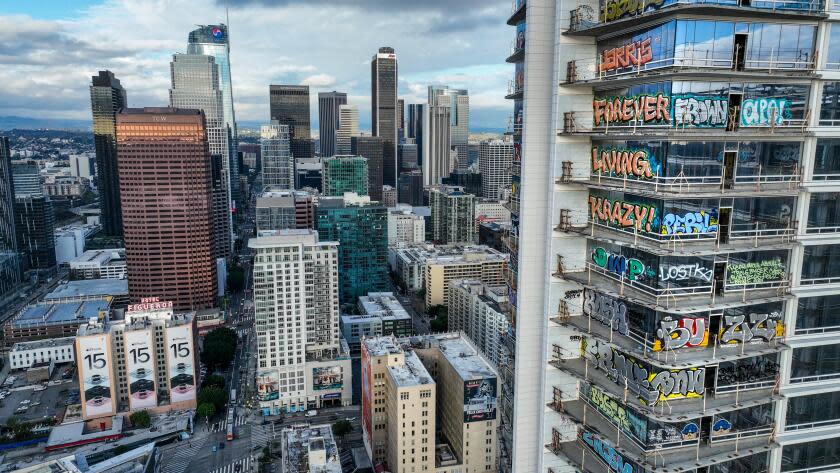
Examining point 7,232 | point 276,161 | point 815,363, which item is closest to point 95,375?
point 815,363

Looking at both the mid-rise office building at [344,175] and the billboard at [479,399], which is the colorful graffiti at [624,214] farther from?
the mid-rise office building at [344,175]

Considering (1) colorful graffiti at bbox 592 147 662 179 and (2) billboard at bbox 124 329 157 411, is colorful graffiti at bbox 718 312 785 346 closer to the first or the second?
(1) colorful graffiti at bbox 592 147 662 179

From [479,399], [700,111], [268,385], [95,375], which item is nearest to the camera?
[700,111]

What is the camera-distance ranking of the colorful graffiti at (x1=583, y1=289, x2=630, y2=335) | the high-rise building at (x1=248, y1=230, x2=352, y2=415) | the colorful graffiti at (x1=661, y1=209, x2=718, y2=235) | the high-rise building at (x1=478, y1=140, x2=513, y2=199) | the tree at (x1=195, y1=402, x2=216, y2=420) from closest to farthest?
the colorful graffiti at (x1=661, y1=209, x2=718, y2=235) → the colorful graffiti at (x1=583, y1=289, x2=630, y2=335) → the high-rise building at (x1=248, y1=230, x2=352, y2=415) → the tree at (x1=195, y1=402, x2=216, y2=420) → the high-rise building at (x1=478, y1=140, x2=513, y2=199)

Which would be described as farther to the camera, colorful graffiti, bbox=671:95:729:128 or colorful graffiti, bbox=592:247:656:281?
colorful graffiti, bbox=592:247:656:281

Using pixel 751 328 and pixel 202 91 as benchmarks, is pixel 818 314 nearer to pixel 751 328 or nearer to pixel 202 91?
pixel 751 328

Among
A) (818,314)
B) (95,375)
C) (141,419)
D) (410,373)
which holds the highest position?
(818,314)

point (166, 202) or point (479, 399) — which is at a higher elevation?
point (166, 202)

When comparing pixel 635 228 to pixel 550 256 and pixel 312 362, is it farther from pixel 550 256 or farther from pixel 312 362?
pixel 312 362

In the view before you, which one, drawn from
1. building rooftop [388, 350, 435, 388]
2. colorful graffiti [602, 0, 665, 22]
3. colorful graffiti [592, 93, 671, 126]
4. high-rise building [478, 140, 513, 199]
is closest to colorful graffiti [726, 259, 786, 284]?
colorful graffiti [592, 93, 671, 126]
